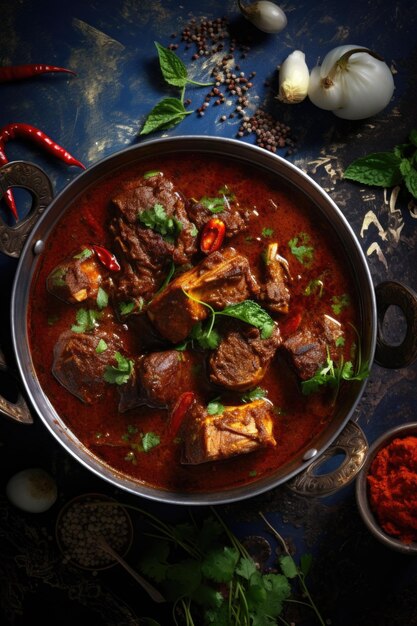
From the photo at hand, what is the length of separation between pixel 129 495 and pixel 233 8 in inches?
146

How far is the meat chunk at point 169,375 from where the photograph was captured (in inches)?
178

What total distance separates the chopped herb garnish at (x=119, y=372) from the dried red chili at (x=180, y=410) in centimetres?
40

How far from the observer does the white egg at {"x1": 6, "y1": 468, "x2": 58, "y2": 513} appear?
5.01 meters

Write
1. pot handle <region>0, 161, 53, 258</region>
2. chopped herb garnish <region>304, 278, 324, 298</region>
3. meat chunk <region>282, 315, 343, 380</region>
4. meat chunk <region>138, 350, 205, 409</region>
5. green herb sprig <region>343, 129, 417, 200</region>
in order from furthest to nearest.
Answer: green herb sprig <region>343, 129, 417, 200</region>, chopped herb garnish <region>304, 278, 324, 298</region>, meat chunk <region>282, 315, 343, 380</region>, meat chunk <region>138, 350, 205, 409</region>, pot handle <region>0, 161, 53, 258</region>

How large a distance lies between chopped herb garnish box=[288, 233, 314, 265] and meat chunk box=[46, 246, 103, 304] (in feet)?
4.41

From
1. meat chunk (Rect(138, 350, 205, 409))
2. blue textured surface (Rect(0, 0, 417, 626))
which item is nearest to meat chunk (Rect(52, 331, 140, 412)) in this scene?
meat chunk (Rect(138, 350, 205, 409))

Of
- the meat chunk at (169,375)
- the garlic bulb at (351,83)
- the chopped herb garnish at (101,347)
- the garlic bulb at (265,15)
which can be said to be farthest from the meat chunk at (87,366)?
the garlic bulb at (265,15)

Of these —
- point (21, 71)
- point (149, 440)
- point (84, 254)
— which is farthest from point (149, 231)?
point (21, 71)

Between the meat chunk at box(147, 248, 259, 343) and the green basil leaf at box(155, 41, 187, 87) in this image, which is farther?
the green basil leaf at box(155, 41, 187, 87)

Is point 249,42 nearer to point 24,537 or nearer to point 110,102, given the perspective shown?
point 110,102

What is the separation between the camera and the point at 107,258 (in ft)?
15.5

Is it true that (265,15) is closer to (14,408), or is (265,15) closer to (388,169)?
(388,169)

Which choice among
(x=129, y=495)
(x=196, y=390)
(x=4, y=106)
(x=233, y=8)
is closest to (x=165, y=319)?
(x=196, y=390)

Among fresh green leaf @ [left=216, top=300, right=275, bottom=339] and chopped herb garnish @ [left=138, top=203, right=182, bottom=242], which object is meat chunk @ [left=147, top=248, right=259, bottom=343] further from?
chopped herb garnish @ [left=138, top=203, right=182, bottom=242]
